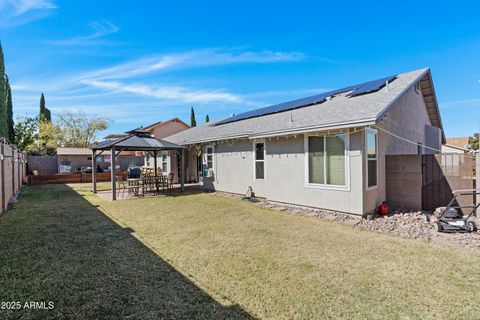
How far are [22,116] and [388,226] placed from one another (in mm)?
45679

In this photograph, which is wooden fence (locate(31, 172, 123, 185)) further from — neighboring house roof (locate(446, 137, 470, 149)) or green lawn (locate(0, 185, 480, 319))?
neighboring house roof (locate(446, 137, 470, 149))

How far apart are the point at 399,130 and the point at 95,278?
10.2 meters

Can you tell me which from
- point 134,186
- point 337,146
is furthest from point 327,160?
point 134,186

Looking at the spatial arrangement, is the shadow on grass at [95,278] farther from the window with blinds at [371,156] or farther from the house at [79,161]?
the house at [79,161]

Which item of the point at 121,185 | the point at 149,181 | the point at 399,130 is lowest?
the point at 121,185

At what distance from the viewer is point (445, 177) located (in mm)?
7910

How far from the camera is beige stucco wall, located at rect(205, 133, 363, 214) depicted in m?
7.33

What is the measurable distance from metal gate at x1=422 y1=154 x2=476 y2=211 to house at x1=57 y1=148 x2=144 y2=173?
25797 mm

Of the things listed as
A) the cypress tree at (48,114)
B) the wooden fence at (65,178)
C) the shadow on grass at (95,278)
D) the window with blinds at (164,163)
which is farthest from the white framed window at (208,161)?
the cypress tree at (48,114)

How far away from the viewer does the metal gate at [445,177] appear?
7480 mm

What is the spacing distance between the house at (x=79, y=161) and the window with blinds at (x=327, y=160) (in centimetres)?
2337

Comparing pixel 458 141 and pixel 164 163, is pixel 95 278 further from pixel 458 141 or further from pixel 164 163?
pixel 458 141

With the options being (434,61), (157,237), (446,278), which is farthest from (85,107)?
(446,278)

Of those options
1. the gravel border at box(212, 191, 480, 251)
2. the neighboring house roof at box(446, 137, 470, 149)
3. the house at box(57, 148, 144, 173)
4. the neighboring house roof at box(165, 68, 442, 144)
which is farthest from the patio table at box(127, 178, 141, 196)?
the neighboring house roof at box(446, 137, 470, 149)
